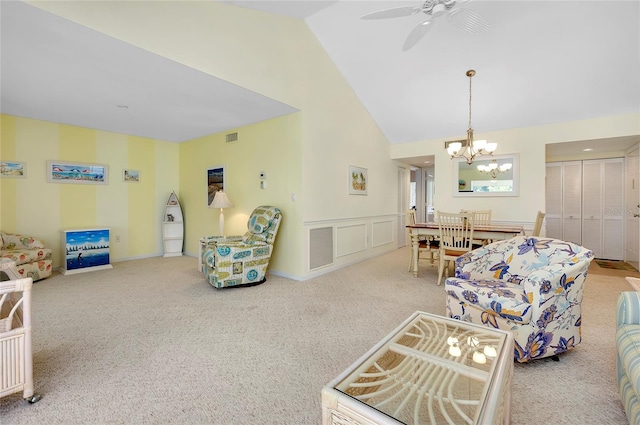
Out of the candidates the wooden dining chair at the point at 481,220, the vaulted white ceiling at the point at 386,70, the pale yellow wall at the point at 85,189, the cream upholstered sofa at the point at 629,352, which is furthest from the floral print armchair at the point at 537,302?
the pale yellow wall at the point at 85,189

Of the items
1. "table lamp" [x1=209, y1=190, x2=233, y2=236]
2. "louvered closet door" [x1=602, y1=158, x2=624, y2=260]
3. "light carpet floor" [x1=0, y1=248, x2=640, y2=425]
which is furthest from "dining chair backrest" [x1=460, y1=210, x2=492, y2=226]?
"table lamp" [x1=209, y1=190, x2=233, y2=236]

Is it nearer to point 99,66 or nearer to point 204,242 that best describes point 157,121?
point 99,66

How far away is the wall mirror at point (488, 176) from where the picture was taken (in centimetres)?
499

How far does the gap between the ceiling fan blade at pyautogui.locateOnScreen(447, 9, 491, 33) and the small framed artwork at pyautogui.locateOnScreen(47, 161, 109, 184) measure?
5880 mm

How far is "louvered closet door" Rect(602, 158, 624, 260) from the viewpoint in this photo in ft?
17.3

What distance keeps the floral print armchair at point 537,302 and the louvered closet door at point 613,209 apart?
486 cm

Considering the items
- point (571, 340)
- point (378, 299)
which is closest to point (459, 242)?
point (378, 299)

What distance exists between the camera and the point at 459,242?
376 centimetres

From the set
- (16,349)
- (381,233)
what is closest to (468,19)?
(16,349)

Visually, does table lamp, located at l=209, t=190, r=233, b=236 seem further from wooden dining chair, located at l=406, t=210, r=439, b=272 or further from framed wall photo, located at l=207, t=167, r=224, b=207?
wooden dining chair, located at l=406, t=210, r=439, b=272

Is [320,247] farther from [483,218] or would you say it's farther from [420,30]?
[483,218]

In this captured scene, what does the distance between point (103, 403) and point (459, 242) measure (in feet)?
12.7

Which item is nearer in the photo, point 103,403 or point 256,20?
point 103,403

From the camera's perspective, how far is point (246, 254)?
3668 mm
